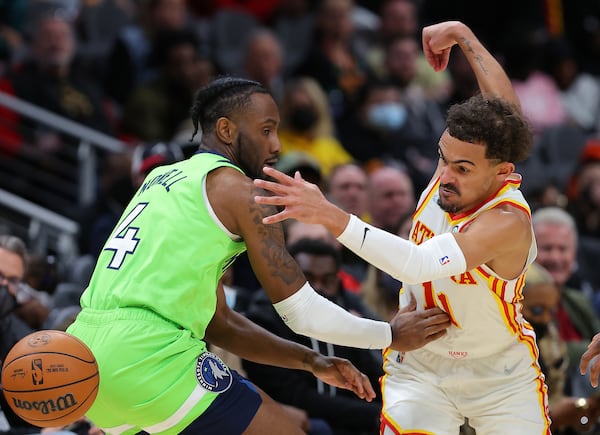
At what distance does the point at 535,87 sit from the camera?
12406 millimetres

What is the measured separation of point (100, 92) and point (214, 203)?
638 centimetres

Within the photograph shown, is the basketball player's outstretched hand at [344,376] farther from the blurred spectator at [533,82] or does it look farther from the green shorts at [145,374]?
the blurred spectator at [533,82]

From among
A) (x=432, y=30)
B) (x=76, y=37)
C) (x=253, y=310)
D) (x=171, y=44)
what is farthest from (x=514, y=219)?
(x=76, y=37)

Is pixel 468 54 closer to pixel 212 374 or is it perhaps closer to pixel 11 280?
pixel 212 374

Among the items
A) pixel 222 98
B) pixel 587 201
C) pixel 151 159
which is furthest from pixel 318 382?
pixel 587 201

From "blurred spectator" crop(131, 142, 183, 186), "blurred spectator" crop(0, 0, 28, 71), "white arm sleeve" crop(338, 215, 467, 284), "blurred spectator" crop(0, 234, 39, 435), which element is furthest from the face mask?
"white arm sleeve" crop(338, 215, 467, 284)

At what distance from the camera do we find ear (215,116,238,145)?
454cm

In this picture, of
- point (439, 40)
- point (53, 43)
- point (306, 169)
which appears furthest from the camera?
point (53, 43)

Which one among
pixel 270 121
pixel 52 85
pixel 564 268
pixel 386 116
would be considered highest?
pixel 270 121

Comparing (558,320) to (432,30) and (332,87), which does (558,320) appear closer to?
(432,30)

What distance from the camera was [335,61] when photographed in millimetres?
11750

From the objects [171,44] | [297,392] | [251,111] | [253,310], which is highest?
[251,111]

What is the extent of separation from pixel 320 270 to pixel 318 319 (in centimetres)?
210

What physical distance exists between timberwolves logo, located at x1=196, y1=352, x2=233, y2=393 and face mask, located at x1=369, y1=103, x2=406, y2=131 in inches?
274
